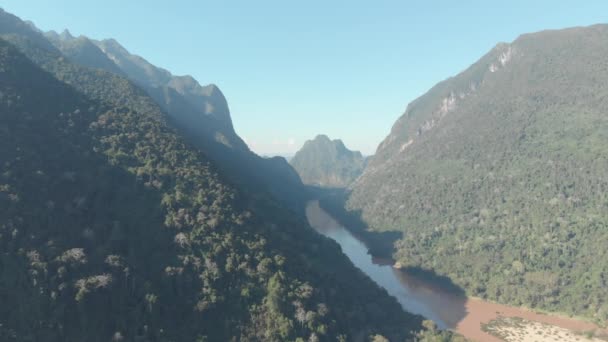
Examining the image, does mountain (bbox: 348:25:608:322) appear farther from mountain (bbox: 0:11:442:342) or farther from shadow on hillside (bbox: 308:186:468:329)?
mountain (bbox: 0:11:442:342)

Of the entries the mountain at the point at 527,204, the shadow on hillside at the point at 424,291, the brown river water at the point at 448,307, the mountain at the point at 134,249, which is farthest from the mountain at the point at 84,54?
the brown river water at the point at 448,307

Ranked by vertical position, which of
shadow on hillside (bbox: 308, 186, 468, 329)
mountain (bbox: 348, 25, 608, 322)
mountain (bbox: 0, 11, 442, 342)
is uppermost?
mountain (bbox: 348, 25, 608, 322)

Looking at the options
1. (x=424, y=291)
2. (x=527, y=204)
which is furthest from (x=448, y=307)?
(x=527, y=204)

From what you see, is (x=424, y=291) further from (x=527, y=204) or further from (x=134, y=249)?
(x=134, y=249)

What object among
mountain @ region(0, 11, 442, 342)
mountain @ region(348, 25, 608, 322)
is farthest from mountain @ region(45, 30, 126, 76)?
mountain @ region(348, 25, 608, 322)

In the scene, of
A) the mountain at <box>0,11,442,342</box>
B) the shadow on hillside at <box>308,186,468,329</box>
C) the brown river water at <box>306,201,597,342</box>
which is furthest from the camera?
the shadow on hillside at <box>308,186,468,329</box>

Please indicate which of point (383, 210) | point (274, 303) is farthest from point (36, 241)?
point (383, 210)

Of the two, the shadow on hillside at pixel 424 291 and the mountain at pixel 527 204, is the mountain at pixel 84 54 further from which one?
the mountain at pixel 527 204
